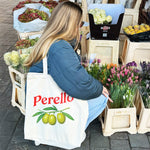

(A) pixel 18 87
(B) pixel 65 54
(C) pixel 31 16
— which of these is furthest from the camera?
(C) pixel 31 16

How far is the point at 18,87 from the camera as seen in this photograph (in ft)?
7.80

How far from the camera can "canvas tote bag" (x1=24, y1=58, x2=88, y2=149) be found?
1663 millimetres

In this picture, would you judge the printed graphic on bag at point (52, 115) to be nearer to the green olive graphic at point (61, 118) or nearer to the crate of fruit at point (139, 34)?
the green olive graphic at point (61, 118)

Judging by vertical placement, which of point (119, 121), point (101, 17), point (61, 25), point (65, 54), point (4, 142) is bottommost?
point (4, 142)

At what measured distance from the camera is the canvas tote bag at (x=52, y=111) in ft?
5.46

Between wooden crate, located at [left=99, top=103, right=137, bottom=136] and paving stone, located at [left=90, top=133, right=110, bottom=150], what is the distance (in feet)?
0.20

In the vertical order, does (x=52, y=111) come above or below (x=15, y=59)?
below

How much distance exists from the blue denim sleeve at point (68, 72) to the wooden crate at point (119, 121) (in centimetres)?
60

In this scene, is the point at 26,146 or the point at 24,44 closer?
the point at 26,146

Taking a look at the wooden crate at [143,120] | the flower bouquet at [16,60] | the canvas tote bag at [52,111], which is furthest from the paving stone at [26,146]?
the wooden crate at [143,120]

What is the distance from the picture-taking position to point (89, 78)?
1.67 metres

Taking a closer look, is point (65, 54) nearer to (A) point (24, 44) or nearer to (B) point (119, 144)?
(B) point (119, 144)

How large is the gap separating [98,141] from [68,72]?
107 cm

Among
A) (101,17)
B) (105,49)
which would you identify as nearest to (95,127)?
(105,49)
